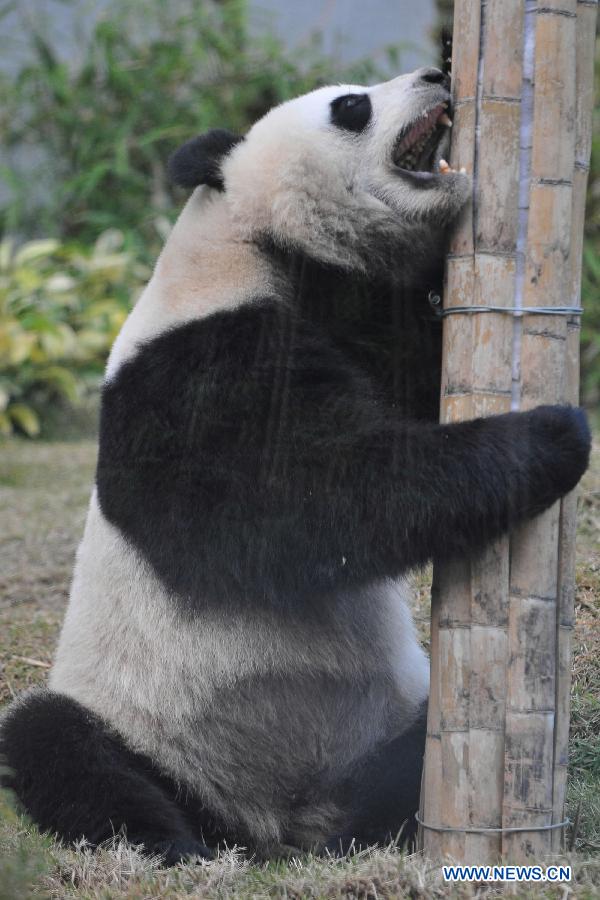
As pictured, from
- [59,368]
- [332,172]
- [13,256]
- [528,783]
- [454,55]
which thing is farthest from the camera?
[13,256]

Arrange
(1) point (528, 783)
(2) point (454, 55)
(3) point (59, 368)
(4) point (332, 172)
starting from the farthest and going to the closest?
(3) point (59, 368) < (4) point (332, 172) < (2) point (454, 55) < (1) point (528, 783)

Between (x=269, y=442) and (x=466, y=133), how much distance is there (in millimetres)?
804

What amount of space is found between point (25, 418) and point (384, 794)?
5959 mm

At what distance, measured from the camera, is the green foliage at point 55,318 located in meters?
8.35

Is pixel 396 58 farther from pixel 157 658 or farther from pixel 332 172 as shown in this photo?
pixel 157 658

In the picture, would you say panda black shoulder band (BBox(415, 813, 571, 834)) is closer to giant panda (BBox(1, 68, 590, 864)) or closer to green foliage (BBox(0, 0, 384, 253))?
giant panda (BBox(1, 68, 590, 864))

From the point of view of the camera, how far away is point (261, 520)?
267 centimetres

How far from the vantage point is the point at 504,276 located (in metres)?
2.43

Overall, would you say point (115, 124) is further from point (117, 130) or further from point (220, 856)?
point (220, 856)

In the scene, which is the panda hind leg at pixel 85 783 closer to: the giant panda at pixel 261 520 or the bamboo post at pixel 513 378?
the giant panda at pixel 261 520

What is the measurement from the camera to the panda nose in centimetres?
275

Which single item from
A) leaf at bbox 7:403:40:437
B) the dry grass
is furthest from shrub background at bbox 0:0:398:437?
the dry grass

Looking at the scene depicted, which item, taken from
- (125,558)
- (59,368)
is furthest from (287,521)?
(59,368)

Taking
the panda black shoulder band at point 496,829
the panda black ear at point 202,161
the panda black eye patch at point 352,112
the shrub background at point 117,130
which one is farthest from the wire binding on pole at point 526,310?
the shrub background at point 117,130
